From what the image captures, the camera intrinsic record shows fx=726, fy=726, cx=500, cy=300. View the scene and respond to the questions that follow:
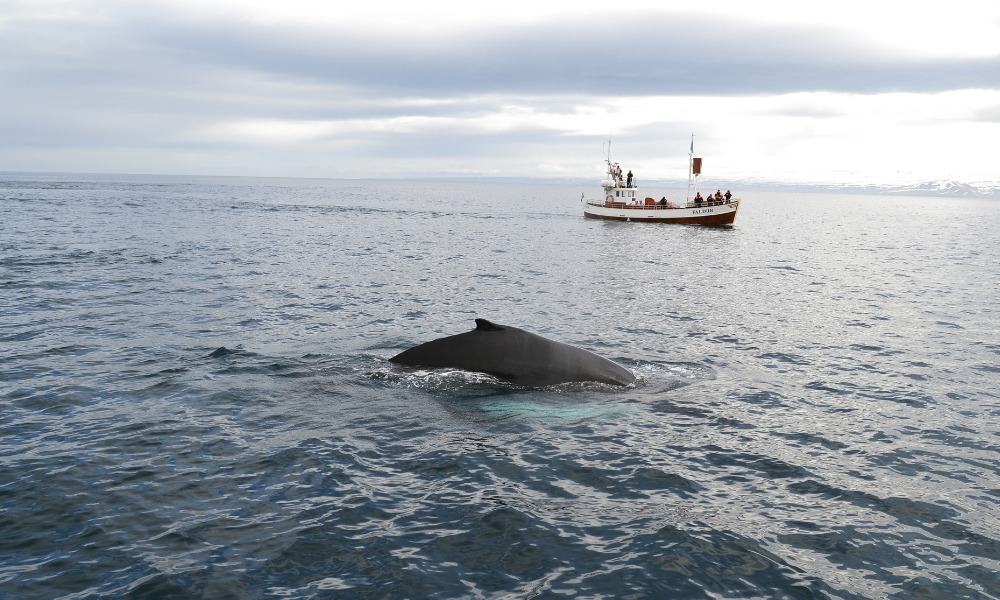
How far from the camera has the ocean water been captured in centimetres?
831

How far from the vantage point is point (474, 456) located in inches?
460

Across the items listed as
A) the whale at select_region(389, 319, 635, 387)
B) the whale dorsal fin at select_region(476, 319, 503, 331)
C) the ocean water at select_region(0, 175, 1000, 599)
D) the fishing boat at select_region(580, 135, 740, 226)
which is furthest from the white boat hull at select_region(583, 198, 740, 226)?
the whale dorsal fin at select_region(476, 319, 503, 331)

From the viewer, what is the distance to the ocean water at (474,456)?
27.3 feet

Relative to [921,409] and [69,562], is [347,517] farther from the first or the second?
[921,409]

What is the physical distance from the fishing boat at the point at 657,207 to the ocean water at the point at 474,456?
68565 mm

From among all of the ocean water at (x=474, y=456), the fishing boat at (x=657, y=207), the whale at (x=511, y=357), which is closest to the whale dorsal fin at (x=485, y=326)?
the whale at (x=511, y=357)

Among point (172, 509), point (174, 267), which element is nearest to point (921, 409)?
point (172, 509)

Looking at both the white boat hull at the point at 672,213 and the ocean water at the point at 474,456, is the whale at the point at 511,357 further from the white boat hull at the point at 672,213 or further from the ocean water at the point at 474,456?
the white boat hull at the point at 672,213

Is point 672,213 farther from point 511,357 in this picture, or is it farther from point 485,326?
point 485,326

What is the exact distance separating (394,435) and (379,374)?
3840 mm

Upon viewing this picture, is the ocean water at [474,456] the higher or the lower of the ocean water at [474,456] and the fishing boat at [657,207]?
the lower

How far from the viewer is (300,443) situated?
11922 mm

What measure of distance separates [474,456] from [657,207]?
9154 centimetres

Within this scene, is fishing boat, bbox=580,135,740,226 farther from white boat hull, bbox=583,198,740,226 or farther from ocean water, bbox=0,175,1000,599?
ocean water, bbox=0,175,1000,599
